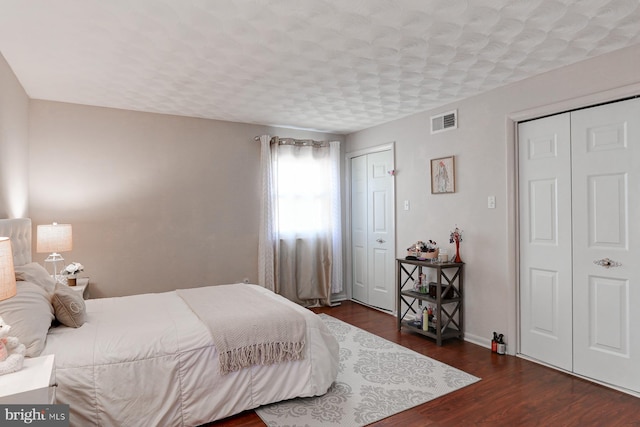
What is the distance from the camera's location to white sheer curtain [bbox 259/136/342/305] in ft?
16.9

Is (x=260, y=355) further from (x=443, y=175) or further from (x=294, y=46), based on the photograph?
(x=443, y=175)

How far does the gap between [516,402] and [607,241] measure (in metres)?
1.44

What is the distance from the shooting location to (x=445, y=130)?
4266 millimetres

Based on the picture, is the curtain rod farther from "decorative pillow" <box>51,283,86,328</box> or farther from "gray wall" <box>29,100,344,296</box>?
"decorative pillow" <box>51,283,86,328</box>

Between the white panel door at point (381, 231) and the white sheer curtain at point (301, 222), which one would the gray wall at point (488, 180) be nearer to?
the white panel door at point (381, 231)

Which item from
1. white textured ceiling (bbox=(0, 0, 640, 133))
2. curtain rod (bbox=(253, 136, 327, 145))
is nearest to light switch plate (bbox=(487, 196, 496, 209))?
white textured ceiling (bbox=(0, 0, 640, 133))

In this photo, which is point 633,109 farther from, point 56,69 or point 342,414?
point 56,69

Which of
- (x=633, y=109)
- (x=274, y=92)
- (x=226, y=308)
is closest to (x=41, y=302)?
(x=226, y=308)

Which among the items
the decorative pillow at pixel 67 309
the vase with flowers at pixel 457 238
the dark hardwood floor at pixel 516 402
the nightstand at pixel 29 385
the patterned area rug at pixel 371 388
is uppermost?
the vase with flowers at pixel 457 238

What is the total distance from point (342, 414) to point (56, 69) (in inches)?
139

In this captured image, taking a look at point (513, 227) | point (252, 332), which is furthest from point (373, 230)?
point (252, 332)

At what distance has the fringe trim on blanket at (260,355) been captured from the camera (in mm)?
2451

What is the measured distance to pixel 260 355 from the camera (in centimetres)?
257

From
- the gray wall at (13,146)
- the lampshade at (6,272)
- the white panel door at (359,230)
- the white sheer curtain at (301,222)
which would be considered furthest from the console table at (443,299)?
the gray wall at (13,146)
